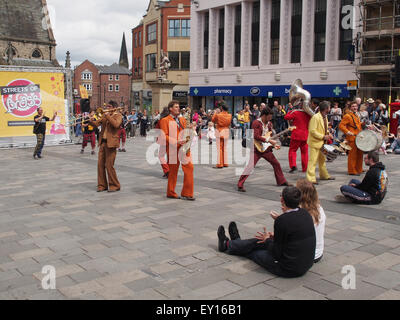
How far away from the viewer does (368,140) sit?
10734mm

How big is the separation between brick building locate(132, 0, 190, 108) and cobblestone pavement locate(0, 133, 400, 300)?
3756 cm

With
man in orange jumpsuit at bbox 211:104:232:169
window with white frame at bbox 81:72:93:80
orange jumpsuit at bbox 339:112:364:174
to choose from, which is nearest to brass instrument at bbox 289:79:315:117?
orange jumpsuit at bbox 339:112:364:174

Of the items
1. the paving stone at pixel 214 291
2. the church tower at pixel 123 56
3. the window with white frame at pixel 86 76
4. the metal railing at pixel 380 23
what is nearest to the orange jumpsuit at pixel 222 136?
the paving stone at pixel 214 291

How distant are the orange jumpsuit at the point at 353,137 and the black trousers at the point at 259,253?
22.9 feet

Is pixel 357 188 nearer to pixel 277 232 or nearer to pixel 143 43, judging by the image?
pixel 277 232

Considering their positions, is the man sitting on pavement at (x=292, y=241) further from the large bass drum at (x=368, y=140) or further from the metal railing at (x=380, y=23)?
the metal railing at (x=380, y=23)

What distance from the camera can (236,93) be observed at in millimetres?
37500

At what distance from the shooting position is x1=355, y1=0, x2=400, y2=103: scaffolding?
26406 mm

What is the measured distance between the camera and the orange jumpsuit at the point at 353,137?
11.3m

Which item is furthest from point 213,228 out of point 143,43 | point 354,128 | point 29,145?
point 143,43

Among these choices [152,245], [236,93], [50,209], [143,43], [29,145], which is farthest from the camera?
[143,43]

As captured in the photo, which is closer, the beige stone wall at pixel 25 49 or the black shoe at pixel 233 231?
the black shoe at pixel 233 231
